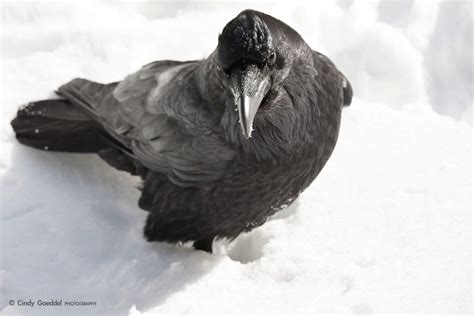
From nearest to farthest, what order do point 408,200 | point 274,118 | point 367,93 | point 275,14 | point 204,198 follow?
point 274,118 < point 204,198 < point 408,200 < point 367,93 < point 275,14

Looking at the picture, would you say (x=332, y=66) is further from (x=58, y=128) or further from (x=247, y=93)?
(x=58, y=128)

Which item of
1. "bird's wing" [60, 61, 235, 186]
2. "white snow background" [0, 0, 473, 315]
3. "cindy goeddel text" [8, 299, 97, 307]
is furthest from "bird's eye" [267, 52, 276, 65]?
"cindy goeddel text" [8, 299, 97, 307]

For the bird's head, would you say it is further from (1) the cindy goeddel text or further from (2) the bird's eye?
(1) the cindy goeddel text

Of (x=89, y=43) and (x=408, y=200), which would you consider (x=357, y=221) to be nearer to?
(x=408, y=200)

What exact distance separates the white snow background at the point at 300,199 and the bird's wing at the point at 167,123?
50cm

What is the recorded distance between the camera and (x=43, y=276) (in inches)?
158

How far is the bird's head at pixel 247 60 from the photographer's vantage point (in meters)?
3.03

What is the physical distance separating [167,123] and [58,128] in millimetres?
1061

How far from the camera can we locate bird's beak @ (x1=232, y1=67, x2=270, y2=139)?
9.91 ft

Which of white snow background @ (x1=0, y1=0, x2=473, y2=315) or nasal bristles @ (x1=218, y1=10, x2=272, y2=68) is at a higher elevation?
nasal bristles @ (x1=218, y1=10, x2=272, y2=68)

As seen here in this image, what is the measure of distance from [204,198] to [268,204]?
0.37 metres

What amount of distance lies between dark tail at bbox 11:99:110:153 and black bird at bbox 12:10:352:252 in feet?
0.54

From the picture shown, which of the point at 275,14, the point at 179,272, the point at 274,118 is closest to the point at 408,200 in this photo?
the point at 274,118

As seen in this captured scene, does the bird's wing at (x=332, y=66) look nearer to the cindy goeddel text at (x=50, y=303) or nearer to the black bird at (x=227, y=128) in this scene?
the black bird at (x=227, y=128)
